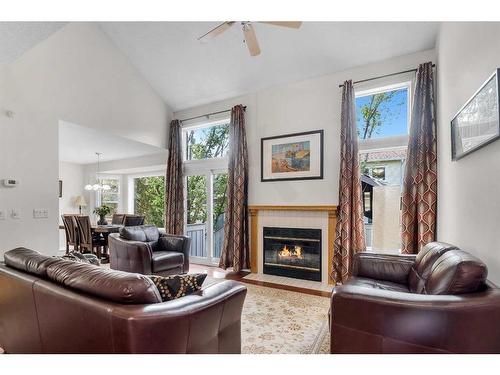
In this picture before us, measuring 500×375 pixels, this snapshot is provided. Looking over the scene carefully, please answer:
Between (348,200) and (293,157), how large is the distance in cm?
111

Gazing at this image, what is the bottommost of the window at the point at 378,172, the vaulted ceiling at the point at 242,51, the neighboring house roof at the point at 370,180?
the neighboring house roof at the point at 370,180

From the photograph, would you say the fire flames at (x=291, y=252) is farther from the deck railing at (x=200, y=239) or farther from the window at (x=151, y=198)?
the window at (x=151, y=198)

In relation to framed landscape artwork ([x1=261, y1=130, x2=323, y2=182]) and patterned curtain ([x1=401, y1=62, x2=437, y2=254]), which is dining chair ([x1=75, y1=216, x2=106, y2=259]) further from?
patterned curtain ([x1=401, y1=62, x2=437, y2=254])

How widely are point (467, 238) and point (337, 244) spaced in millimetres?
1797

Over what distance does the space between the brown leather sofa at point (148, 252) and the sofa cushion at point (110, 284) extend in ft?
7.18

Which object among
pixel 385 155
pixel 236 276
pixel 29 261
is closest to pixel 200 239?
pixel 236 276

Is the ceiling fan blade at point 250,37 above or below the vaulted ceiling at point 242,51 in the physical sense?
below

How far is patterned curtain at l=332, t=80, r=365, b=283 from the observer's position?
3680mm

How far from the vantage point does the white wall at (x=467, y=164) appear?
65.4 inches

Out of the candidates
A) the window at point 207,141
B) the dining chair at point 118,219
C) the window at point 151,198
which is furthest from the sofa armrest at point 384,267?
the dining chair at point 118,219

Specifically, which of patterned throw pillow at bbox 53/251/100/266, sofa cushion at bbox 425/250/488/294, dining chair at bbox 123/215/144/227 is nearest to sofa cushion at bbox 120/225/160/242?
patterned throw pillow at bbox 53/251/100/266

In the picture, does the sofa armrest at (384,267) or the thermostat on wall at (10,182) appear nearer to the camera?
the sofa armrest at (384,267)
